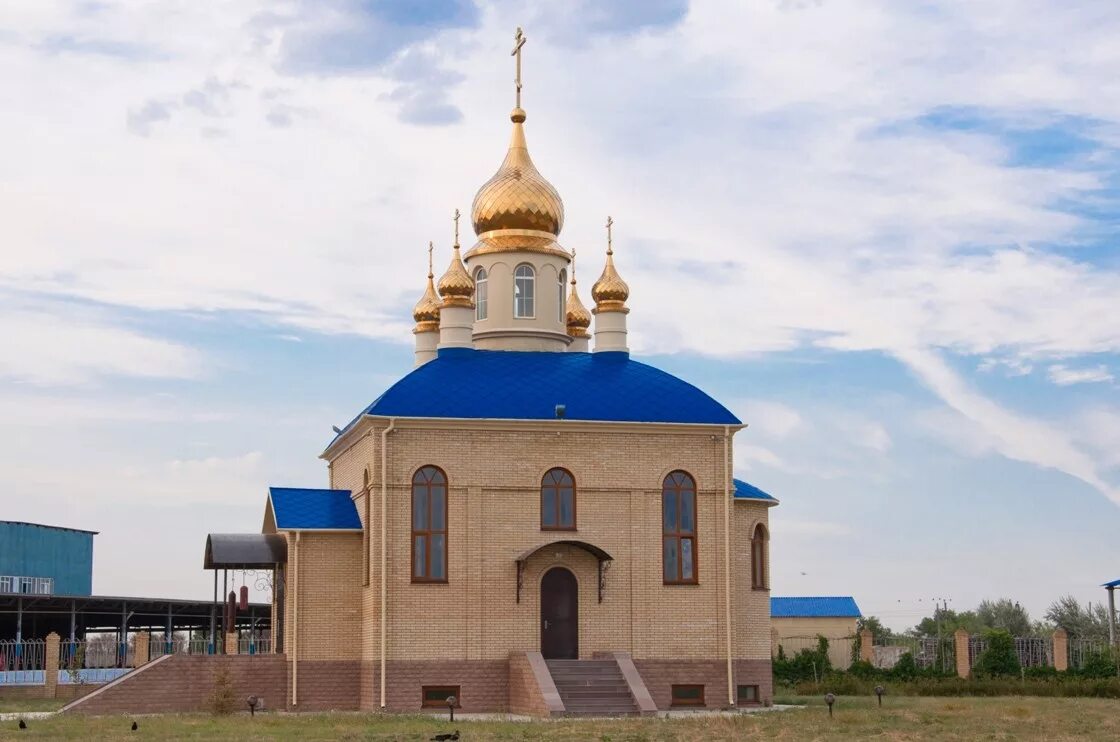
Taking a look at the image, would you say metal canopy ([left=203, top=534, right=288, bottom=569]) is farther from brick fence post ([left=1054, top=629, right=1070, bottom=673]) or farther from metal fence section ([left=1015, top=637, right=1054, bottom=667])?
metal fence section ([left=1015, top=637, right=1054, bottom=667])

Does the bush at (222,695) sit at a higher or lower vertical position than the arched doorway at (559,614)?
lower

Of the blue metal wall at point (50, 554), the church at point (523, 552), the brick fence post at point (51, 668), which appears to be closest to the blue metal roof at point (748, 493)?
the church at point (523, 552)

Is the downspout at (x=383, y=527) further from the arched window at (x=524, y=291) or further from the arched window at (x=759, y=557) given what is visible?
the arched window at (x=759, y=557)

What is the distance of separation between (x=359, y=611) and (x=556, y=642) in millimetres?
3700

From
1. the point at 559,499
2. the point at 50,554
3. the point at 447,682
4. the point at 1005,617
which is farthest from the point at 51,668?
the point at 1005,617

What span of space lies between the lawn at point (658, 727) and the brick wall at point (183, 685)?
5.13 feet

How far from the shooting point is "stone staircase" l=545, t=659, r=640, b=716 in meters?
27.0

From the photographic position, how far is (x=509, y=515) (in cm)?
2908

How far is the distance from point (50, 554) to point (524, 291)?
31507 millimetres

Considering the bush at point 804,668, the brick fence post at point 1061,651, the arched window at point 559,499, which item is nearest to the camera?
the arched window at point 559,499

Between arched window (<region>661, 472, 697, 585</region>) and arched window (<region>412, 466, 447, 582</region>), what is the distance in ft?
13.6

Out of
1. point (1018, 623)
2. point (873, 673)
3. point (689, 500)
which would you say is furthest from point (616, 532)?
point (1018, 623)

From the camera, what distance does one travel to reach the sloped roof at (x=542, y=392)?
28984 mm

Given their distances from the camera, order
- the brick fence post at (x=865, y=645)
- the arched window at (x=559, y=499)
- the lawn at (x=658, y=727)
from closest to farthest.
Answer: the lawn at (x=658, y=727)
the arched window at (x=559, y=499)
the brick fence post at (x=865, y=645)
